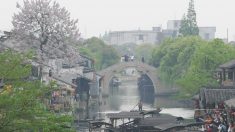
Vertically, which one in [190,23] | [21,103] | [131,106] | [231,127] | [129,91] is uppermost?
[190,23]

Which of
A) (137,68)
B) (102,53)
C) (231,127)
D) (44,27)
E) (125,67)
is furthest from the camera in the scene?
(102,53)

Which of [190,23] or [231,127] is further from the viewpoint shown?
[190,23]

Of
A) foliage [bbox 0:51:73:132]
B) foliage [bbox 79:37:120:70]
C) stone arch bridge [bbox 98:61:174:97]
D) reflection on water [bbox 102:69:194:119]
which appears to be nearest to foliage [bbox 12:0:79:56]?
reflection on water [bbox 102:69:194:119]

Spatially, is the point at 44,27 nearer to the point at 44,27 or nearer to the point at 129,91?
the point at 44,27

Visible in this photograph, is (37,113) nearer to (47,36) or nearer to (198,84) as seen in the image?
(47,36)

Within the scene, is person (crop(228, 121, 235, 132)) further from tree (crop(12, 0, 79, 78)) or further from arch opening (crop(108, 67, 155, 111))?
arch opening (crop(108, 67, 155, 111))

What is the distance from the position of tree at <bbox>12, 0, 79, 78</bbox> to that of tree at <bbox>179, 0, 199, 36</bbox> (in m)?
63.6

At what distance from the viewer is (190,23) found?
4870 inches

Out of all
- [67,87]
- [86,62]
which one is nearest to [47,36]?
[67,87]

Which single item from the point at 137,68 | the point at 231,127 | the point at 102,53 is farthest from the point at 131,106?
the point at 231,127

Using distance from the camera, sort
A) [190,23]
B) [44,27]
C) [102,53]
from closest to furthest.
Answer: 1. [44,27]
2. [190,23]
3. [102,53]

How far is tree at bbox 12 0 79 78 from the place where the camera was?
58.0 meters

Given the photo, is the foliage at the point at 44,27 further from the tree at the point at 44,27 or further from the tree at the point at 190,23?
the tree at the point at 190,23

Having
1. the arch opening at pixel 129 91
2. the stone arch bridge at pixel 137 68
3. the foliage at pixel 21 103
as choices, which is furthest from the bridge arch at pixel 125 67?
the foliage at pixel 21 103
